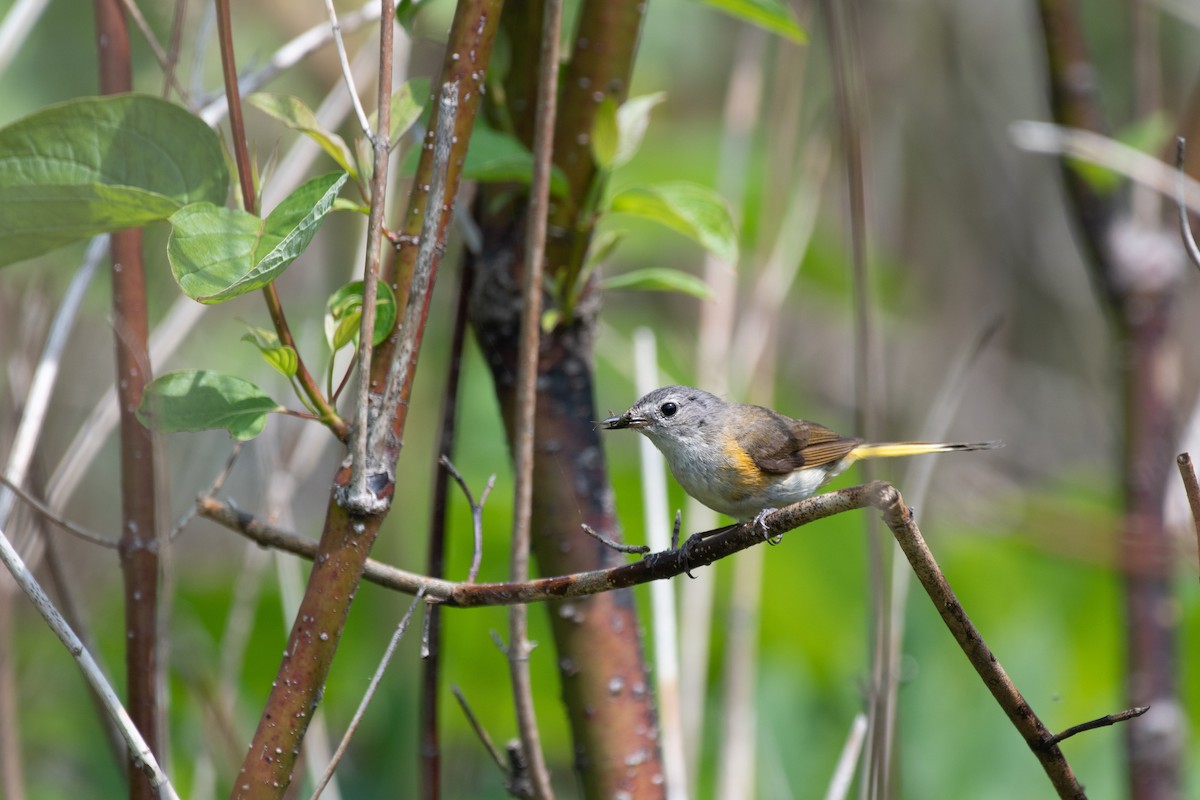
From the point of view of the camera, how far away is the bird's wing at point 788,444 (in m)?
2.04

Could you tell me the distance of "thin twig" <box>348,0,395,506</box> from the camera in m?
0.93

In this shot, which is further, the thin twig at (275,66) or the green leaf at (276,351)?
the thin twig at (275,66)

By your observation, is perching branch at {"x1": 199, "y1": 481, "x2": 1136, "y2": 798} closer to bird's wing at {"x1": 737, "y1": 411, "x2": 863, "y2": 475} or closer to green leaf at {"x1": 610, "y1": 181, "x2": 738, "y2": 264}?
green leaf at {"x1": 610, "y1": 181, "x2": 738, "y2": 264}

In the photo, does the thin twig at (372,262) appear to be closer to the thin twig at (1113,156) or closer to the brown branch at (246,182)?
the brown branch at (246,182)

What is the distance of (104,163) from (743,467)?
1.22 m

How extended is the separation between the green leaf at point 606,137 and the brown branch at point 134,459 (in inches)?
23.7

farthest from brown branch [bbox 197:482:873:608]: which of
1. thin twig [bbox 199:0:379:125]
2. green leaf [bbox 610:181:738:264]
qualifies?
thin twig [bbox 199:0:379:125]

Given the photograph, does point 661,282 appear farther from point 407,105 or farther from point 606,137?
point 407,105

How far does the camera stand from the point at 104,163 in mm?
1098

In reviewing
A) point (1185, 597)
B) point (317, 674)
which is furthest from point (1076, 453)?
point (317, 674)

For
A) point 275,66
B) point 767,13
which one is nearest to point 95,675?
point 275,66

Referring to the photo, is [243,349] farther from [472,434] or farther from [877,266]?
[877,266]

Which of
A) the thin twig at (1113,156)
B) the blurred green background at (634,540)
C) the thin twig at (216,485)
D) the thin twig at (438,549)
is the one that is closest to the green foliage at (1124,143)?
the thin twig at (1113,156)

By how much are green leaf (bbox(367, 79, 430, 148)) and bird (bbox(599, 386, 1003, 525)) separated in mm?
791
